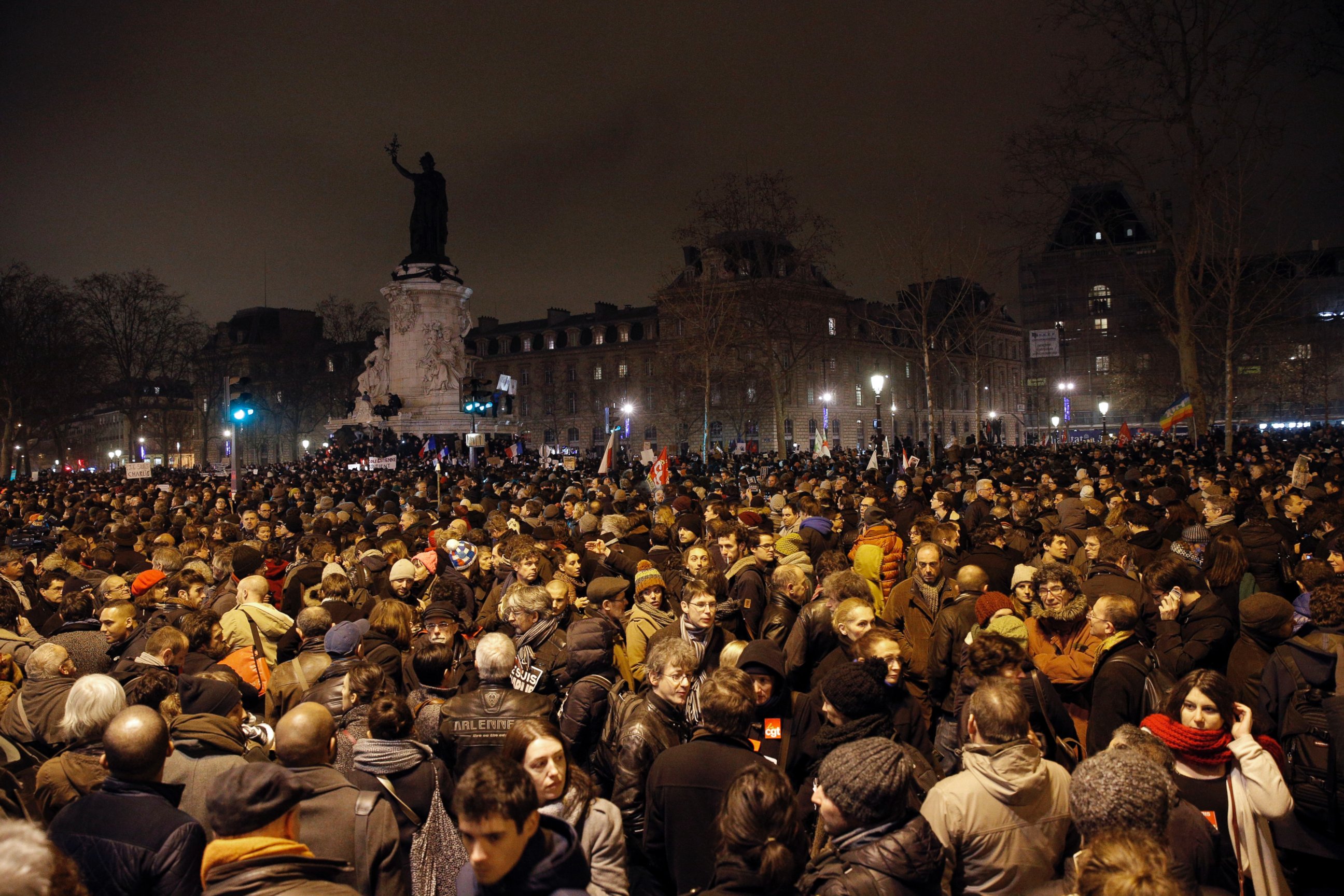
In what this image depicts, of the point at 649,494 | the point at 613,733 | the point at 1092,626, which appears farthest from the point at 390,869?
the point at 649,494

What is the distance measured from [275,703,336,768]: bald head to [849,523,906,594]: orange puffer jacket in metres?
5.10

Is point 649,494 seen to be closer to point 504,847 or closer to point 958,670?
point 958,670

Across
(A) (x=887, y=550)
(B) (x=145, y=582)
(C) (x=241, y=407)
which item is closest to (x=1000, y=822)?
(A) (x=887, y=550)

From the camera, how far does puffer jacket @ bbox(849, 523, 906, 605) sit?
7945 mm

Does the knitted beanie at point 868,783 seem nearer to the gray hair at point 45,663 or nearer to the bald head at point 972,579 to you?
the bald head at point 972,579

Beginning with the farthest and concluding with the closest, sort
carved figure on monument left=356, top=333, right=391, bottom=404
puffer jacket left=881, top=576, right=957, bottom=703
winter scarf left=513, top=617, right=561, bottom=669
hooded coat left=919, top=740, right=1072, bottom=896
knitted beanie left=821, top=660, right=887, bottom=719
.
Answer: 1. carved figure on monument left=356, top=333, right=391, bottom=404
2. puffer jacket left=881, top=576, right=957, bottom=703
3. winter scarf left=513, top=617, right=561, bottom=669
4. knitted beanie left=821, top=660, right=887, bottom=719
5. hooded coat left=919, top=740, right=1072, bottom=896

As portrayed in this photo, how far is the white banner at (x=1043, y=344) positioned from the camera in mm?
35719

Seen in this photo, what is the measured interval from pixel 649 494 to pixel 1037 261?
78.0m

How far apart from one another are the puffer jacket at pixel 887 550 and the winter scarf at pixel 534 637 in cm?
323

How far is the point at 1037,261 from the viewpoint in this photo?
285ft

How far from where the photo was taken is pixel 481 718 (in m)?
4.45

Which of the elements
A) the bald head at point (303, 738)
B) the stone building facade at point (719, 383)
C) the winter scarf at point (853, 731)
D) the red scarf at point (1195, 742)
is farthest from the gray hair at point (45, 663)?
the stone building facade at point (719, 383)

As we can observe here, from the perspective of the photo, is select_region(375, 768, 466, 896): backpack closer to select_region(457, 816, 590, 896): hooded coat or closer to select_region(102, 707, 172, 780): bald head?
select_region(457, 816, 590, 896): hooded coat

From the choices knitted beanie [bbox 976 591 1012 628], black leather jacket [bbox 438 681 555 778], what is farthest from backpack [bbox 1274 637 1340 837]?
black leather jacket [bbox 438 681 555 778]
